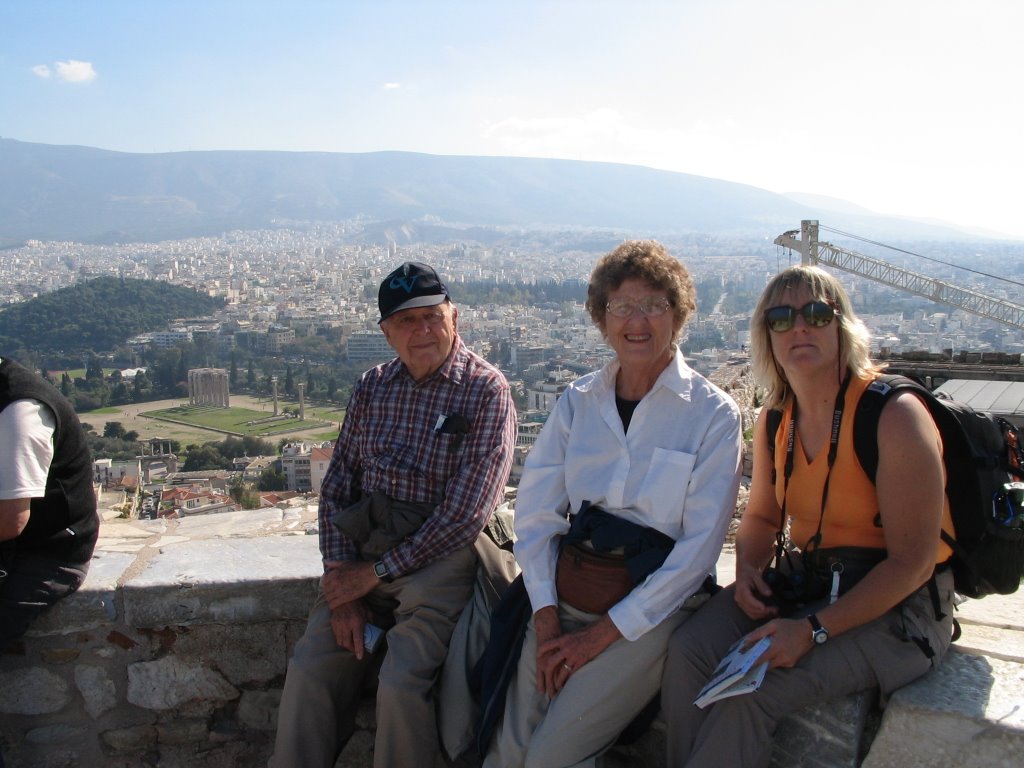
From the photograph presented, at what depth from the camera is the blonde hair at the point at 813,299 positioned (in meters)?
1.78

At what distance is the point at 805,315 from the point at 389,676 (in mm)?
1239

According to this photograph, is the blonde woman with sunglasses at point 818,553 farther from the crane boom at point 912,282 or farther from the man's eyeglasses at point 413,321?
the crane boom at point 912,282

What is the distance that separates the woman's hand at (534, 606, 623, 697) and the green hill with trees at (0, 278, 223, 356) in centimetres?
3043

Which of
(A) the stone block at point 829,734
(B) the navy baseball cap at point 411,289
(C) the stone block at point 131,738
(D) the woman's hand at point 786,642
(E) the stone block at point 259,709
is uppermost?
(B) the navy baseball cap at point 411,289

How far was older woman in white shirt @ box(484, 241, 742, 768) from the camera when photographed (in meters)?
1.75

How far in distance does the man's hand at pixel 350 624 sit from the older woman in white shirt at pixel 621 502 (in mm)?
421

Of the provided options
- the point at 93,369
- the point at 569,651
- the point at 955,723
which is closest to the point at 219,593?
the point at 569,651

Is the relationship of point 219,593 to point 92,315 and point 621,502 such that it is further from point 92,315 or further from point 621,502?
point 92,315

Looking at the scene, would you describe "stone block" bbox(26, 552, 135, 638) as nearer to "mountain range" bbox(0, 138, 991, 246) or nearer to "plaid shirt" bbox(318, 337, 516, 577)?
"plaid shirt" bbox(318, 337, 516, 577)

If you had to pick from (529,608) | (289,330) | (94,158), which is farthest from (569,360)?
(94,158)

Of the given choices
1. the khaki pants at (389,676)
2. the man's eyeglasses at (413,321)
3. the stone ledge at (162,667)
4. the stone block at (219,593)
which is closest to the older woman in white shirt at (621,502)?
the khaki pants at (389,676)

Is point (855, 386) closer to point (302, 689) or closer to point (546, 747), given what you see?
point (546, 747)

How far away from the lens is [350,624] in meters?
2.08

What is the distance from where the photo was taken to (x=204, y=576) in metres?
2.32
